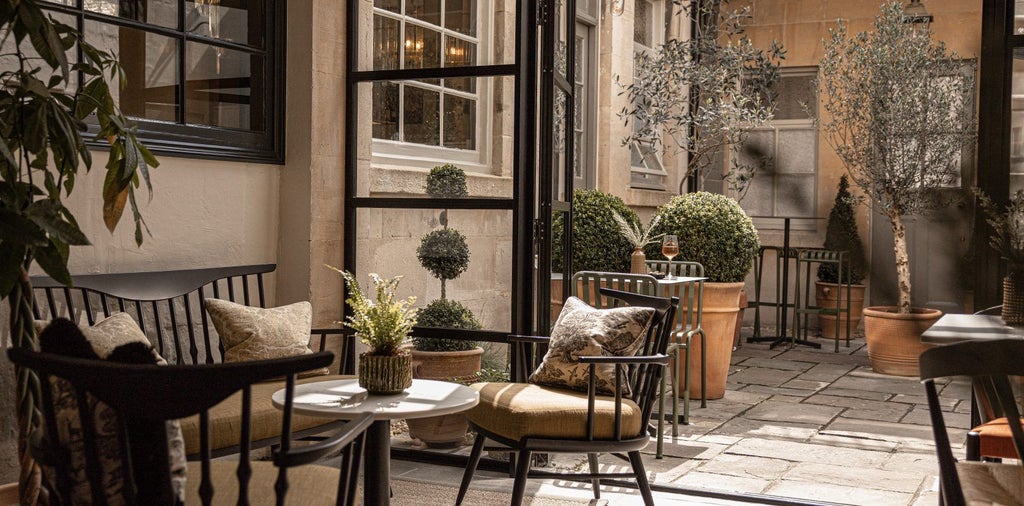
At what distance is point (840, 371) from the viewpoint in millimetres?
7801

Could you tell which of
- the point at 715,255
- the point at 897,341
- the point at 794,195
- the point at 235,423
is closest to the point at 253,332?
the point at 235,423

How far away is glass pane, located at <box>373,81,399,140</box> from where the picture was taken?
476 cm

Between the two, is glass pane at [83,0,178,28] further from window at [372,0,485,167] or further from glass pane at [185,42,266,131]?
window at [372,0,485,167]

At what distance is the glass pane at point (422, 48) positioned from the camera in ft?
15.3

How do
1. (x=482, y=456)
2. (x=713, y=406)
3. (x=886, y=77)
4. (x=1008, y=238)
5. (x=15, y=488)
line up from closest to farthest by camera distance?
(x=15, y=488) < (x=1008, y=238) < (x=482, y=456) < (x=713, y=406) < (x=886, y=77)

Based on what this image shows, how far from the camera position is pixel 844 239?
964 cm

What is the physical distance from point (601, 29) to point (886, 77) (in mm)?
2390

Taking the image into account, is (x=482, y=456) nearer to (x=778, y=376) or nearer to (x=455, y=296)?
(x=455, y=296)

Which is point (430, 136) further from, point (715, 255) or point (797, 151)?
point (797, 151)

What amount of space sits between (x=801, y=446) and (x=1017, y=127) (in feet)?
6.27

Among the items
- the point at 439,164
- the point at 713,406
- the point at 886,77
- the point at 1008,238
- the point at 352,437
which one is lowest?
the point at 713,406

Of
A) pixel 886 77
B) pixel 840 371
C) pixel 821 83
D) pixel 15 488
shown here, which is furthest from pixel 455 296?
pixel 821 83

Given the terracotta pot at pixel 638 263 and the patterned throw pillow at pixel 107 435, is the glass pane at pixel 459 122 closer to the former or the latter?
the terracotta pot at pixel 638 263

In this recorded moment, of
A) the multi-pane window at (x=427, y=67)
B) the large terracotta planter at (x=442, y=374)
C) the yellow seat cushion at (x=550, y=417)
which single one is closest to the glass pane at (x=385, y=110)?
the multi-pane window at (x=427, y=67)
